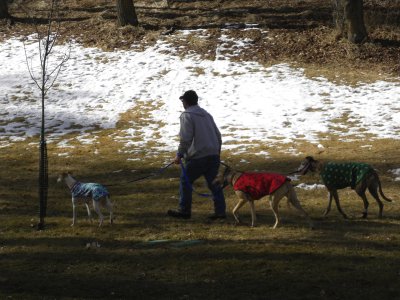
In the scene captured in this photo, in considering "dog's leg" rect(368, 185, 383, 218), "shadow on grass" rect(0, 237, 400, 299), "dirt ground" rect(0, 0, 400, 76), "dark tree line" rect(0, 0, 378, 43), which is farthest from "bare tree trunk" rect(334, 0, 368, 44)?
"shadow on grass" rect(0, 237, 400, 299)

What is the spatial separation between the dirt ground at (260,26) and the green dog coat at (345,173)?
1375 centimetres

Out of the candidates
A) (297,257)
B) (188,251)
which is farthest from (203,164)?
(297,257)

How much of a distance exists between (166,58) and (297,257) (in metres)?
18.1

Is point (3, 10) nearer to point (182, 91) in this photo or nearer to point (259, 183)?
point (182, 91)

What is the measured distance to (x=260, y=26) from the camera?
27.7 metres

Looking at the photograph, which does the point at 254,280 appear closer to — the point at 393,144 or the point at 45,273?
the point at 45,273

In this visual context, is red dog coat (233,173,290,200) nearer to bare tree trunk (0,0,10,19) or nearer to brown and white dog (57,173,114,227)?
brown and white dog (57,173,114,227)

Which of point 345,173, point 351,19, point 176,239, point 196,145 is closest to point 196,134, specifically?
point 196,145

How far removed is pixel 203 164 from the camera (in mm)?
10859

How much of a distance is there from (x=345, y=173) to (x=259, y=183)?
1682mm

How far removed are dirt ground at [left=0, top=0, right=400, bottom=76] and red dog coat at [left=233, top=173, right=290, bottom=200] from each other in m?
14.8

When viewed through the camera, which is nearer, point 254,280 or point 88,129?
point 254,280

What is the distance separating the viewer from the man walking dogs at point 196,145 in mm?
10695

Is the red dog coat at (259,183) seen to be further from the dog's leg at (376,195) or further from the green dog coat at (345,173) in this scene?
the dog's leg at (376,195)
